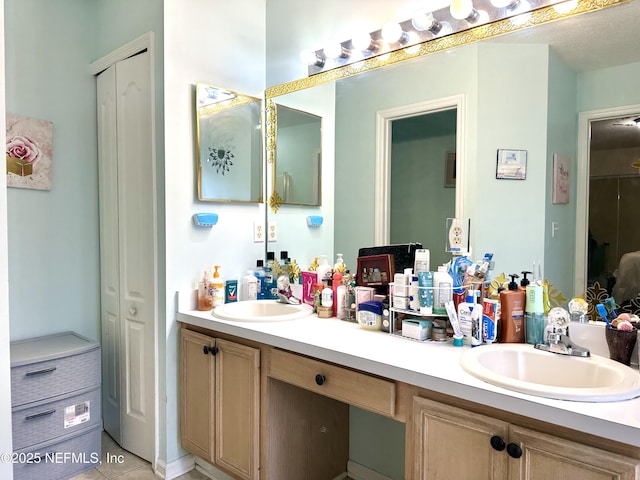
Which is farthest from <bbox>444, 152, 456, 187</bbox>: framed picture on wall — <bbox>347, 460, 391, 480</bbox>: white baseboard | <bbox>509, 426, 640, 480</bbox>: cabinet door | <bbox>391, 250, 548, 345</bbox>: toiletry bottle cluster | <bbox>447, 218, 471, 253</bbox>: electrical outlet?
<bbox>347, 460, 391, 480</bbox>: white baseboard

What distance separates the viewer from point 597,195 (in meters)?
1.39

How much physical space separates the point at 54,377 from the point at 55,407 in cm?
14

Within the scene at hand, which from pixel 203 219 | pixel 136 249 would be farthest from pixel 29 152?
pixel 203 219

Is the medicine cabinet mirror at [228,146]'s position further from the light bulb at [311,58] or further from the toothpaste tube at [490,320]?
the toothpaste tube at [490,320]

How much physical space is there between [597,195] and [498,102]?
47 cm

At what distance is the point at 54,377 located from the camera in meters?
1.99

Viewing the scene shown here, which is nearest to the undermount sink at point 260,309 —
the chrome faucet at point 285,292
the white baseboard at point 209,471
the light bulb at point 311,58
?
the chrome faucet at point 285,292

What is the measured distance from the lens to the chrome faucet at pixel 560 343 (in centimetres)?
124

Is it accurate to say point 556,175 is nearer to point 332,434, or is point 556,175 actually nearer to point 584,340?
point 584,340

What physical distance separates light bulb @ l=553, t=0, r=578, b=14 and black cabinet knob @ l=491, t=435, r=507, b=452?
1.36 meters

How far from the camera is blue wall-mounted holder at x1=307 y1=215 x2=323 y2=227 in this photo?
2180 millimetres

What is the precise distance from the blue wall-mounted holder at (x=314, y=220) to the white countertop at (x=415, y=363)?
0.51m

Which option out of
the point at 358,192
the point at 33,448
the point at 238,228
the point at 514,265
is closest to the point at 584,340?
the point at 514,265

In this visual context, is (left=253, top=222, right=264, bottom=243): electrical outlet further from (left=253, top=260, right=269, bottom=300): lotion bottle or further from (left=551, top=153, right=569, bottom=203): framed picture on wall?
(left=551, top=153, right=569, bottom=203): framed picture on wall
